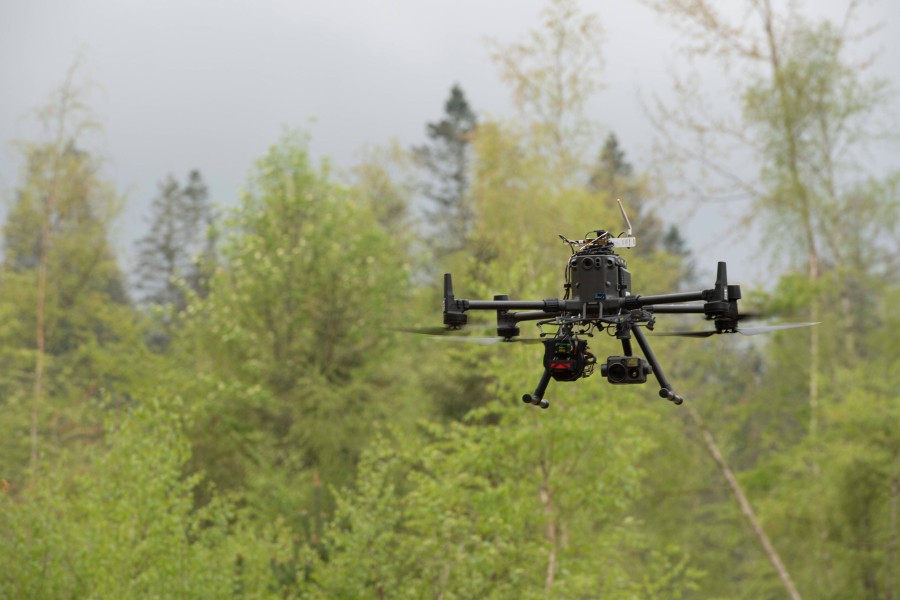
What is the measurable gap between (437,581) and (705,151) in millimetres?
13851

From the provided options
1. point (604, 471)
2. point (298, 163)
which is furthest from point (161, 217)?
point (604, 471)

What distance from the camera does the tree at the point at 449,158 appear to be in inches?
2248

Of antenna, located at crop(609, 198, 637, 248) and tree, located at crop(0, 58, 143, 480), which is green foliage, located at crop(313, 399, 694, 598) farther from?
antenna, located at crop(609, 198, 637, 248)

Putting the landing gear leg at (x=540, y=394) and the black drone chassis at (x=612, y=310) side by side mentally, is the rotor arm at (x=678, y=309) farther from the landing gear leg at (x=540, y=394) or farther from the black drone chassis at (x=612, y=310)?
the landing gear leg at (x=540, y=394)

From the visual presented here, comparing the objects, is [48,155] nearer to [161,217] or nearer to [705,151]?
[705,151]

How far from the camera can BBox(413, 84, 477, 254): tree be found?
187 ft

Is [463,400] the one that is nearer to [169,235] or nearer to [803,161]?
[803,161]

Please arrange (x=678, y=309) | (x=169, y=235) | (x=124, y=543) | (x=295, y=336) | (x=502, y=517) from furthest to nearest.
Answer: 1. (x=169, y=235)
2. (x=295, y=336)
3. (x=502, y=517)
4. (x=124, y=543)
5. (x=678, y=309)

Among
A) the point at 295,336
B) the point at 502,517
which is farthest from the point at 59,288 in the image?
the point at 502,517

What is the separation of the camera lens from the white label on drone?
79cm

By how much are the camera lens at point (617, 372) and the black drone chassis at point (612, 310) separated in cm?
3

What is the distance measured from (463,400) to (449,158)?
31373 millimetres

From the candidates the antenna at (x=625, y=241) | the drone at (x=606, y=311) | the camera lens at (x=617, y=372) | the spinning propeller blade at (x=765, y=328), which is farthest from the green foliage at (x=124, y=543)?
the spinning propeller blade at (x=765, y=328)

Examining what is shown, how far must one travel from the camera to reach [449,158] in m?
58.8
